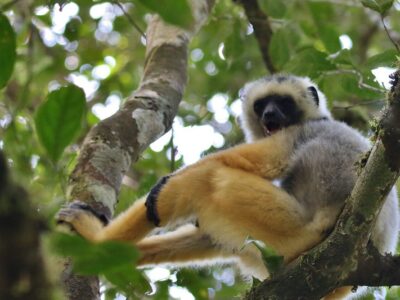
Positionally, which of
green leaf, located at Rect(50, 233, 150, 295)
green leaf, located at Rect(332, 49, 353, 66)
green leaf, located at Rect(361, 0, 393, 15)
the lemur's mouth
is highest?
green leaf, located at Rect(50, 233, 150, 295)

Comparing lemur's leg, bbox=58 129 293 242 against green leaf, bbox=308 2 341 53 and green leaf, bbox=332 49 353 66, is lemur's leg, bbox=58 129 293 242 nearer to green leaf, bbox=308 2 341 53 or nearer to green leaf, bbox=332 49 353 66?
green leaf, bbox=332 49 353 66

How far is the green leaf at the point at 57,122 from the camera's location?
115 inches

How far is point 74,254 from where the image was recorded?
5.51ft

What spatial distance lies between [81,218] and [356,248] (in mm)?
1804

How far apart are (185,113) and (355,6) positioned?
351 cm

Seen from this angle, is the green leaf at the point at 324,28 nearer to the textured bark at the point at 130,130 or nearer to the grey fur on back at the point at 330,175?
the textured bark at the point at 130,130

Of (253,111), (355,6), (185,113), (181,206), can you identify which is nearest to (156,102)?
(181,206)

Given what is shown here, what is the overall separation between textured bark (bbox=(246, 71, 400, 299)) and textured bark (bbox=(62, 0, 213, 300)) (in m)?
1.18

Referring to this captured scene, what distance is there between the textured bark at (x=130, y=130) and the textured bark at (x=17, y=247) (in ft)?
7.13

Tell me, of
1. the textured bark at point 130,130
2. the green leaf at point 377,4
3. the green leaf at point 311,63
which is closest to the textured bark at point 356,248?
the green leaf at point 377,4

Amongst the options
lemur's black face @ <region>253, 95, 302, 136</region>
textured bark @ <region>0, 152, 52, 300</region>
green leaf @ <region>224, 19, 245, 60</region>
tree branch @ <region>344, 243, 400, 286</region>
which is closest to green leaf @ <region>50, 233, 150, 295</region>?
textured bark @ <region>0, 152, 52, 300</region>

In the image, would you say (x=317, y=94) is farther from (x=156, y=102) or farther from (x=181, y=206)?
(x=181, y=206)

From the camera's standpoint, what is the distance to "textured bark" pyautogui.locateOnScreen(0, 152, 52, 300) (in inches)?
49.3

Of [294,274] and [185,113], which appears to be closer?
[294,274]
